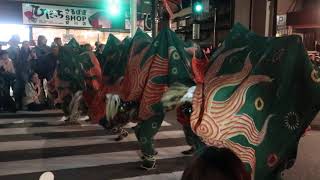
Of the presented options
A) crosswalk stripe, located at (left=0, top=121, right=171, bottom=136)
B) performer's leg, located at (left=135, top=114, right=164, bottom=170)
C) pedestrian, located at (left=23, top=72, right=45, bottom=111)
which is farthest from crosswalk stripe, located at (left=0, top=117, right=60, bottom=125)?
performer's leg, located at (left=135, top=114, right=164, bottom=170)

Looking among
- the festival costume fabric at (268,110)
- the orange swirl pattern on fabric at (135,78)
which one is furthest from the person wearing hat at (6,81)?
the festival costume fabric at (268,110)

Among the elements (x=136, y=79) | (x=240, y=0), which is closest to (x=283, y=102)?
Answer: (x=136, y=79)

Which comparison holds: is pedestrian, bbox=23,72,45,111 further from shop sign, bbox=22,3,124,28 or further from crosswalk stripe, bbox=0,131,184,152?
shop sign, bbox=22,3,124,28

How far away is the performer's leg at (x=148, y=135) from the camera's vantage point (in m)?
5.11

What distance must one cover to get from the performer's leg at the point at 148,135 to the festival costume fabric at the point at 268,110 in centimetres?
203

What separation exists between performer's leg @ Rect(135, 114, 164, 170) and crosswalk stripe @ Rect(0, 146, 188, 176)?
536 mm

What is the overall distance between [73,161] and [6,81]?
538 centimetres

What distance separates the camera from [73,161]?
5.79 metres

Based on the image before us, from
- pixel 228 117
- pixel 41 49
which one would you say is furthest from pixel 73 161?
pixel 41 49

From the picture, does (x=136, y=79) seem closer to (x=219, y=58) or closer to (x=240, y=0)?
(x=219, y=58)

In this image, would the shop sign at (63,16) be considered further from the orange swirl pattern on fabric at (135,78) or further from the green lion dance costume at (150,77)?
the orange swirl pattern on fabric at (135,78)

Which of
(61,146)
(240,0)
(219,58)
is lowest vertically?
(61,146)

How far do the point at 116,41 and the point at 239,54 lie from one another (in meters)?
3.79

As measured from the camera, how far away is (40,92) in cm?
1091
